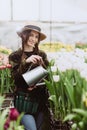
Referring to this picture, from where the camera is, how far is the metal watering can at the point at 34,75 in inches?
81.6

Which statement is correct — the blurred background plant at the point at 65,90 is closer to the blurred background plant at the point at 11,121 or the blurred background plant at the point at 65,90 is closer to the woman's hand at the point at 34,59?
the woman's hand at the point at 34,59

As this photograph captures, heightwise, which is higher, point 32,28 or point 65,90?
point 32,28

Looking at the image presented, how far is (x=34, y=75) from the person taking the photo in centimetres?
207

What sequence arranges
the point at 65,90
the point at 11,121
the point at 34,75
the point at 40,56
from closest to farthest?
the point at 11,121
the point at 65,90
the point at 34,75
the point at 40,56

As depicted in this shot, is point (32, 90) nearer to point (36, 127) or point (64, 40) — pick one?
point (36, 127)

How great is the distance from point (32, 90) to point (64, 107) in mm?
416

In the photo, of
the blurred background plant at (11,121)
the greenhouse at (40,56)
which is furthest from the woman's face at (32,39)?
the blurred background plant at (11,121)

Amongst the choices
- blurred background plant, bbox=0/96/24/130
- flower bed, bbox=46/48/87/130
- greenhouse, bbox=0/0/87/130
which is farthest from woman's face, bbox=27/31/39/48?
blurred background plant, bbox=0/96/24/130

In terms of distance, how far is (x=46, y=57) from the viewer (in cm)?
219

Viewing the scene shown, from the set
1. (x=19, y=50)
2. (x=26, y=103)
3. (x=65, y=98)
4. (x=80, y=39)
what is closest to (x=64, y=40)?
(x=80, y=39)

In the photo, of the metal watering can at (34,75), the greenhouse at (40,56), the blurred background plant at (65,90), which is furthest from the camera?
the metal watering can at (34,75)

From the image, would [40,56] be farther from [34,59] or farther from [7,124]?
[7,124]

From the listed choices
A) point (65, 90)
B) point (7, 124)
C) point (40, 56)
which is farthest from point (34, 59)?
point (7, 124)

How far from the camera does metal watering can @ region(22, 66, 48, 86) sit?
81.6 inches
